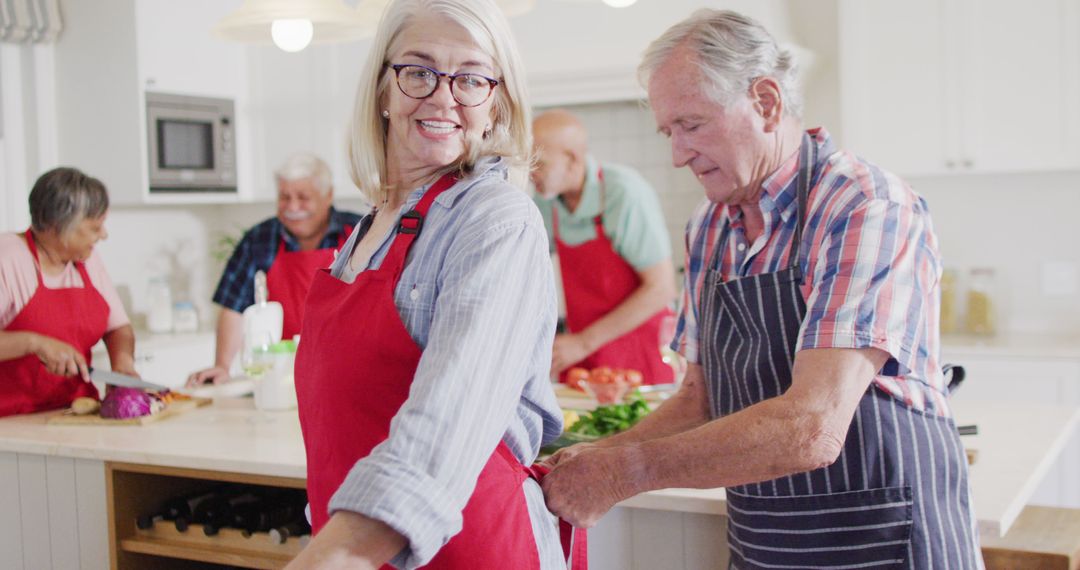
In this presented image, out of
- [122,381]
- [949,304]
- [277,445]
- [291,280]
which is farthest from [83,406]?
[949,304]

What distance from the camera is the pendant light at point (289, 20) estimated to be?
2.63 m

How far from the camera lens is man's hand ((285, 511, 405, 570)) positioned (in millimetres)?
896

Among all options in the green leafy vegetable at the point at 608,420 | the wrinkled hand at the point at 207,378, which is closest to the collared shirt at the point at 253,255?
the wrinkled hand at the point at 207,378

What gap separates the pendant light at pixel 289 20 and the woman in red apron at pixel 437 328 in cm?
144

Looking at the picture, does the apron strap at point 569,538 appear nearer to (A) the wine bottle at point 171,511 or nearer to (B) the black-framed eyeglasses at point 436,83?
(B) the black-framed eyeglasses at point 436,83

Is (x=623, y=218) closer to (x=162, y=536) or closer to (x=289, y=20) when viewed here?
(x=289, y=20)

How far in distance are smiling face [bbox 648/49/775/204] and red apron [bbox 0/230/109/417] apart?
2.09m

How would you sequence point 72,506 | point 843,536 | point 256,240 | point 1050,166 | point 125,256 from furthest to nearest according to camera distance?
point 125,256, point 1050,166, point 256,240, point 72,506, point 843,536

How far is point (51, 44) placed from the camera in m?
4.79

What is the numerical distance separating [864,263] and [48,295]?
2411 millimetres

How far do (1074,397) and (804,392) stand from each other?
2.95 metres

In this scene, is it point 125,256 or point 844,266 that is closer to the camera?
point 844,266

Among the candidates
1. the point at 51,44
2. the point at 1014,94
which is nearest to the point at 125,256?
the point at 51,44

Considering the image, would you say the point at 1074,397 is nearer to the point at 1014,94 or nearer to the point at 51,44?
the point at 1014,94
